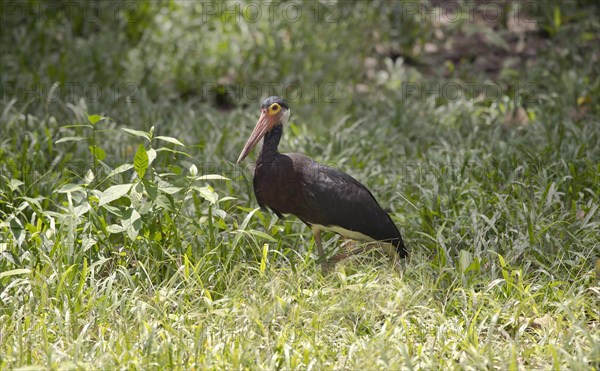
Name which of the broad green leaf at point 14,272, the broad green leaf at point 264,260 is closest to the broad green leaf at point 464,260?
the broad green leaf at point 264,260

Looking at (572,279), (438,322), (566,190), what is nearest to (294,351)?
(438,322)

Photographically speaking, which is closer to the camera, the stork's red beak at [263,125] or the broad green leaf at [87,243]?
the broad green leaf at [87,243]

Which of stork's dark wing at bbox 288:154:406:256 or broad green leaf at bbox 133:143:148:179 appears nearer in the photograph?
broad green leaf at bbox 133:143:148:179

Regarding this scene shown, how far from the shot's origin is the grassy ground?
3.68m

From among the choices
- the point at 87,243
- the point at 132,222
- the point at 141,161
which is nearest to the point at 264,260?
the point at 132,222

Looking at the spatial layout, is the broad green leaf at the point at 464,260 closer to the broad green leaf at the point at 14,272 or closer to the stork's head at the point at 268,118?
the stork's head at the point at 268,118

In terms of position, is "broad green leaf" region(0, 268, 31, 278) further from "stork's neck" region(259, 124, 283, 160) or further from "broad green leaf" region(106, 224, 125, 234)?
"stork's neck" region(259, 124, 283, 160)

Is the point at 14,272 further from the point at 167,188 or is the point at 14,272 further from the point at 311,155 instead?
the point at 311,155

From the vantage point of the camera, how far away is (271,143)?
4.69m

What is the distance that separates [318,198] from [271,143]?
444mm

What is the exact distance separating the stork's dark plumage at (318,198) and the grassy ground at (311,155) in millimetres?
189

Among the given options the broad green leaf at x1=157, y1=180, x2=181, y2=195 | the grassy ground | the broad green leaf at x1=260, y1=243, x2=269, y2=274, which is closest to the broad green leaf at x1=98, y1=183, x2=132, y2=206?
the grassy ground

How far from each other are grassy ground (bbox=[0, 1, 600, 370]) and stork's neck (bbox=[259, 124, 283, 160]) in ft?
1.45

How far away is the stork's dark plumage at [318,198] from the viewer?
14.9 feet
